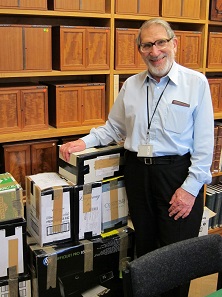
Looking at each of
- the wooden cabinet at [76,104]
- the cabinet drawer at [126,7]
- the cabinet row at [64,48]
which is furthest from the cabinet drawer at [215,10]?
the wooden cabinet at [76,104]

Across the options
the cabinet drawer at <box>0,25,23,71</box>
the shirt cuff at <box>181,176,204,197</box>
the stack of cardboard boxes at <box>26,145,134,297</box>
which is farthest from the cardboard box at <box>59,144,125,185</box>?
the cabinet drawer at <box>0,25,23,71</box>

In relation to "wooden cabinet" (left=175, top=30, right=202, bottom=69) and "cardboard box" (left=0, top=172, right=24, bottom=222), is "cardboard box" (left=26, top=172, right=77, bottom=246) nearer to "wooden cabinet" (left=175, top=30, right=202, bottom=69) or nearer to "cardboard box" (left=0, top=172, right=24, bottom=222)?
"cardboard box" (left=0, top=172, right=24, bottom=222)

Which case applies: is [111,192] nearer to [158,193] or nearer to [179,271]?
[158,193]

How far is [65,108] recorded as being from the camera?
96.5 inches

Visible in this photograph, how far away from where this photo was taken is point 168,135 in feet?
6.12

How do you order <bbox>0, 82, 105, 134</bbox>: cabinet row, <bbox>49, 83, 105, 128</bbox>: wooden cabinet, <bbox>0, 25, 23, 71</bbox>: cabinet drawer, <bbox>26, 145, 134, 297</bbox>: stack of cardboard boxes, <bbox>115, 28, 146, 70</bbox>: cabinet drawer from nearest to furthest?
<bbox>26, 145, 134, 297</bbox>: stack of cardboard boxes < <bbox>0, 25, 23, 71</bbox>: cabinet drawer < <bbox>0, 82, 105, 134</bbox>: cabinet row < <bbox>49, 83, 105, 128</bbox>: wooden cabinet < <bbox>115, 28, 146, 70</bbox>: cabinet drawer

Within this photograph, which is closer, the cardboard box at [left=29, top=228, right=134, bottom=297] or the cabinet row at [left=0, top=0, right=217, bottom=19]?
the cardboard box at [left=29, top=228, right=134, bottom=297]

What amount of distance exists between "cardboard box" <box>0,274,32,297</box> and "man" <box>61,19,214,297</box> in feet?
2.30

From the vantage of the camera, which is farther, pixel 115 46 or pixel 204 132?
pixel 115 46

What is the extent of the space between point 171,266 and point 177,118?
747 mm

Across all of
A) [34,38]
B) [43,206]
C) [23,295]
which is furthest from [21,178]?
[34,38]

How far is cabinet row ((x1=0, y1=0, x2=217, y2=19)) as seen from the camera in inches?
87.7

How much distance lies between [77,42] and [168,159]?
0.96 meters

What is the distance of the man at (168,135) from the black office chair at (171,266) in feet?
1.58
